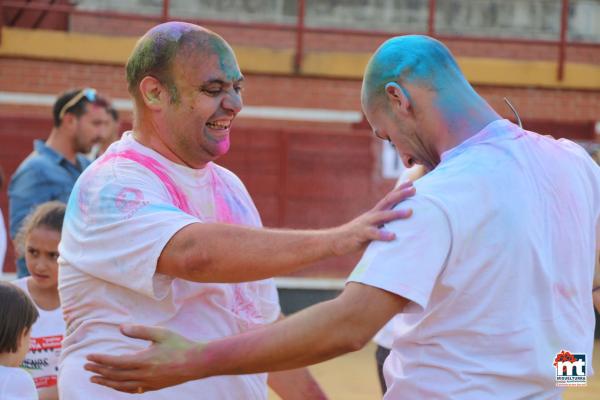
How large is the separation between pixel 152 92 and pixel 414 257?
41.7 inches

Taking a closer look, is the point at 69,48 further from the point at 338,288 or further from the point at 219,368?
the point at 219,368

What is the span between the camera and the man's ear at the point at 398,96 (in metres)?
2.31

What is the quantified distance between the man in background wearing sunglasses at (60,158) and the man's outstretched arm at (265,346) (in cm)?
315

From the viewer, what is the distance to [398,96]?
2322mm

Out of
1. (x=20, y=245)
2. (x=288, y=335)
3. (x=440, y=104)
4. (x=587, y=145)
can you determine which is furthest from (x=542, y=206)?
(x=587, y=145)

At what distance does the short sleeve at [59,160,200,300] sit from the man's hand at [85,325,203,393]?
328 millimetres

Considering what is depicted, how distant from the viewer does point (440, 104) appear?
231 cm

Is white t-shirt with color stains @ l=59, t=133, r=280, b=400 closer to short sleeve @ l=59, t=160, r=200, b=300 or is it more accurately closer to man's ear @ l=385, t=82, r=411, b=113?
short sleeve @ l=59, t=160, r=200, b=300

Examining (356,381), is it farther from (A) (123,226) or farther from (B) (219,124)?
(A) (123,226)

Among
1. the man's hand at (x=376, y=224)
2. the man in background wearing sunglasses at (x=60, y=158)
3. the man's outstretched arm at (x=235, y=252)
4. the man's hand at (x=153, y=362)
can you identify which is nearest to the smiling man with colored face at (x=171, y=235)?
the man's outstretched arm at (x=235, y=252)

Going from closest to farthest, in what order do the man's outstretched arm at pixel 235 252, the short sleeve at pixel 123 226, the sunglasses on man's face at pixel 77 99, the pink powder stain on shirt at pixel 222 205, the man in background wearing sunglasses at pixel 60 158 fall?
1. the man's outstretched arm at pixel 235 252
2. the short sleeve at pixel 123 226
3. the pink powder stain on shirt at pixel 222 205
4. the man in background wearing sunglasses at pixel 60 158
5. the sunglasses on man's face at pixel 77 99

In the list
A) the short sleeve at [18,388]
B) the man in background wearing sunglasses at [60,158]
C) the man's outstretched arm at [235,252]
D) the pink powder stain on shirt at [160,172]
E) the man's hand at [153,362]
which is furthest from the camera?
the man in background wearing sunglasses at [60,158]

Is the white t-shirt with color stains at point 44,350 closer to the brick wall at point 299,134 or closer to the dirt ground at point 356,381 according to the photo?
the dirt ground at point 356,381

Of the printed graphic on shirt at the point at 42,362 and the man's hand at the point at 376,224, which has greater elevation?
the man's hand at the point at 376,224
